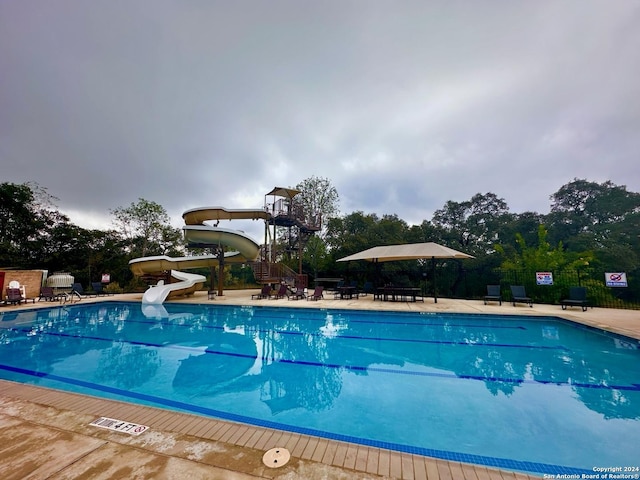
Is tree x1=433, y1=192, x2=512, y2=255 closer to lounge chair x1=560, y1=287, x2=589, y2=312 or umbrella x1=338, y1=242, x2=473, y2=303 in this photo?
umbrella x1=338, y1=242, x2=473, y2=303

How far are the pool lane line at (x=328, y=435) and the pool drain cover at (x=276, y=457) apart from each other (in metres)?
1.13

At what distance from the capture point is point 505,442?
9.20 ft

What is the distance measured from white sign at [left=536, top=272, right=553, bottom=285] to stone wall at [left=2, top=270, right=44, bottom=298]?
25.3 meters

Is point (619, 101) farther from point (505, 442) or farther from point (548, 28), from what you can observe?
point (505, 442)

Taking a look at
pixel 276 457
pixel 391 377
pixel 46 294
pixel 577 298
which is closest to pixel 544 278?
pixel 577 298

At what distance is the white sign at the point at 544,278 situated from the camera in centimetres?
1155

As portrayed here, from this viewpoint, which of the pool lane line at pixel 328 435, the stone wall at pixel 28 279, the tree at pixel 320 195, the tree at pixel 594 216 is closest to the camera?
the pool lane line at pixel 328 435

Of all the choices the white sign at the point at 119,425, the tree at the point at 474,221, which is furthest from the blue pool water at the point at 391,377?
the tree at the point at 474,221

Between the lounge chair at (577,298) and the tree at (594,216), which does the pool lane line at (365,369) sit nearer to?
the lounge chair at (577,298)

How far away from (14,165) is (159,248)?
388 inches

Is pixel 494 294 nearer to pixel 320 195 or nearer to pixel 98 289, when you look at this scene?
pixel 320 195

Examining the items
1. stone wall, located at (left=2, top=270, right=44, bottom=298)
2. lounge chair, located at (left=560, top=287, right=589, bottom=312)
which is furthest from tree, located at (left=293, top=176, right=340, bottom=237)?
stone wall, located at (left=2, top=270, right=44, bottom=298)

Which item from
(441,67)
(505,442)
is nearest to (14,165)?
(441,67)

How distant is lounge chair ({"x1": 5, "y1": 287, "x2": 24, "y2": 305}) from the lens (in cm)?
1200
